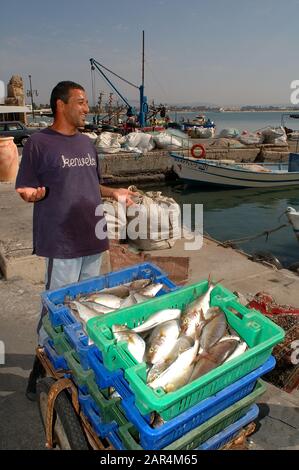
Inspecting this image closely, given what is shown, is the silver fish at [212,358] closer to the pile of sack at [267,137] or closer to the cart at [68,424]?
the cart at [68,424]

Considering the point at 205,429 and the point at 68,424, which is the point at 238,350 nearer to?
the point at 205,429

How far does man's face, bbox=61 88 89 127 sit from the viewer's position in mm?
2766

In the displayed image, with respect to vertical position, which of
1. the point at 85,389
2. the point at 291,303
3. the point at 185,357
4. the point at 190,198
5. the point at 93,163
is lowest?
the point at 190,198

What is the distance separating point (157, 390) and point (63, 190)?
70.3 inches

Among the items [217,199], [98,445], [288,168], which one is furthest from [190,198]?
[98,445]

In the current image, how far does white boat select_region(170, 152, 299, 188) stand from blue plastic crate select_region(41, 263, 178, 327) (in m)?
18.0

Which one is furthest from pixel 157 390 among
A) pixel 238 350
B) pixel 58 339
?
pixel 58 339

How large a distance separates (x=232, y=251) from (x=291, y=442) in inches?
170

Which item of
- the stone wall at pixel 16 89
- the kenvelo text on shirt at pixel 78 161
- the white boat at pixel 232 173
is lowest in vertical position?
the white boat at pixel 232 173

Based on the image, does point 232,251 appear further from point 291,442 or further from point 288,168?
point 288,168

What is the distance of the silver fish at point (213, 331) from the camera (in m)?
2.13

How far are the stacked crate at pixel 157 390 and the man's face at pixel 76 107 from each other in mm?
1460

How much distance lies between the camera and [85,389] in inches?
85.0

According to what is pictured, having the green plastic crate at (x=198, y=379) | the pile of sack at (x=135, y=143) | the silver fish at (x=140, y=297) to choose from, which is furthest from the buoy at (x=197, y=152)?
the green plastic crate at (x=198, y=379)
